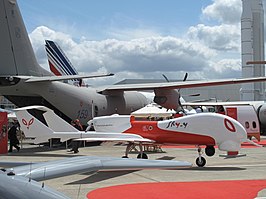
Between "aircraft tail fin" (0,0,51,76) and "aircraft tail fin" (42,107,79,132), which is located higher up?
"aircraft tail fin" (0,0,51,76)

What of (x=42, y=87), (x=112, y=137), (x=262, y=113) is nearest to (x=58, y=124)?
(x=112, y=137)

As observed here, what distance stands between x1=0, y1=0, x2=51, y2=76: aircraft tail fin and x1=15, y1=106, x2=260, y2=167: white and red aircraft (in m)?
5.61

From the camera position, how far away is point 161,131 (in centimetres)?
1484

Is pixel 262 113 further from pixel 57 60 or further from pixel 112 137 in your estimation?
pixel 112 137

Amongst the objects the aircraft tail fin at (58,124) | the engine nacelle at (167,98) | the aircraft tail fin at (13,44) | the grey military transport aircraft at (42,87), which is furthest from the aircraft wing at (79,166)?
the engine nacelle at (167,98)

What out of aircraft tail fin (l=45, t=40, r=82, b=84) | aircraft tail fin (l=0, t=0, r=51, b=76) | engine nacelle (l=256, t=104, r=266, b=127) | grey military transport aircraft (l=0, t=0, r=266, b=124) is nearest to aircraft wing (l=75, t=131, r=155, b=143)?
grey military transport aircraft (l=0, t=0, r=266, b=124)

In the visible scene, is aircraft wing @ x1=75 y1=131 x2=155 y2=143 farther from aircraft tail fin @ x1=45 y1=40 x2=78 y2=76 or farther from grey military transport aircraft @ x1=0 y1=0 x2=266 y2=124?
aircraft tail fin @ x1=45 y1=40 x2=78 y2=76

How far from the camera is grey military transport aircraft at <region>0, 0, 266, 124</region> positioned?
20.7m

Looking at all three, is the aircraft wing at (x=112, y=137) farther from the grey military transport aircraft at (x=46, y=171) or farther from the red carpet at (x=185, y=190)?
the grey military transport aircraft at (x=46, y=171)

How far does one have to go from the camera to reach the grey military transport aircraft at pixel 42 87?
20.7 meters

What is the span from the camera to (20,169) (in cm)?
511

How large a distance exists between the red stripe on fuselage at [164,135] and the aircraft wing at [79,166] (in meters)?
8.71

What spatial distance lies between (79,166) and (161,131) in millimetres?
9696

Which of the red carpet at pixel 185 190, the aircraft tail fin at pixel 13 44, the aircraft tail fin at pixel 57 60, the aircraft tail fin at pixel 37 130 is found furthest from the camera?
the aircraft tail fin at pixel 57 60
